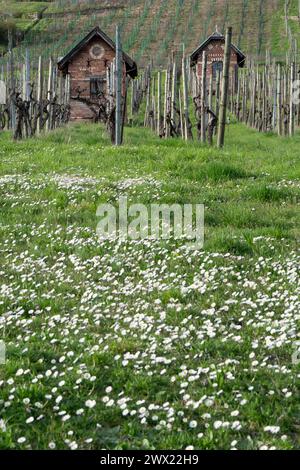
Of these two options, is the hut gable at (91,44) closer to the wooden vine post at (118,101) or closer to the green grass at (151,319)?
the wooden vine post at (118,101)

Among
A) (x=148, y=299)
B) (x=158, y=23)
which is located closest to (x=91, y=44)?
(x=148, y=299)

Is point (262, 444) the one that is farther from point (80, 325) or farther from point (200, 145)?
point (200, 145)

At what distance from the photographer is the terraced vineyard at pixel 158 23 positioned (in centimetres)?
7744

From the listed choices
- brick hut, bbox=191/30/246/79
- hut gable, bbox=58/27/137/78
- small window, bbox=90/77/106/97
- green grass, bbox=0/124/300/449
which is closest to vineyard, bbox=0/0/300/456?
green grass, bbox=0/124/300/449

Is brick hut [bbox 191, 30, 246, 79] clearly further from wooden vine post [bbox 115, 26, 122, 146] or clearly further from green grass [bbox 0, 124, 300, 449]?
green grass [bbox 0, 124, 300, 449]

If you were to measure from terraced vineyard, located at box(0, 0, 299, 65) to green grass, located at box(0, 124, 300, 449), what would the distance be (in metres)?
59.4

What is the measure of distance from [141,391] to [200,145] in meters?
14.7

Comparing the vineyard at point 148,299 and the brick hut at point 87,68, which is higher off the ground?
the brick hut at point 87,68

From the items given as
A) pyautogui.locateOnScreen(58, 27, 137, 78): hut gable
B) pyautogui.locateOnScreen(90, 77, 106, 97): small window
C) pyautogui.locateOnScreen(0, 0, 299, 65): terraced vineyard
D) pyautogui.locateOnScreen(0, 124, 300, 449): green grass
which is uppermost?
pyautogui.locateOnScreen(0, 0, 299, 65): terraced vineyard

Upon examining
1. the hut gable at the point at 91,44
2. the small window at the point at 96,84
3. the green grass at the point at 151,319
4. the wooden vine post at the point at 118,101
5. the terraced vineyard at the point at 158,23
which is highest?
the terraced vineyard at the point at 158,23

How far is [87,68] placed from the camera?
42.9 metres

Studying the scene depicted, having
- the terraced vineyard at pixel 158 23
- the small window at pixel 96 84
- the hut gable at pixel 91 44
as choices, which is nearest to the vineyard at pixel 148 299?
the hut gable at pixel 91 44

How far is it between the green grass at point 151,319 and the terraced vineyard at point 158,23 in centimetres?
5936

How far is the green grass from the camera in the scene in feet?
18.4
